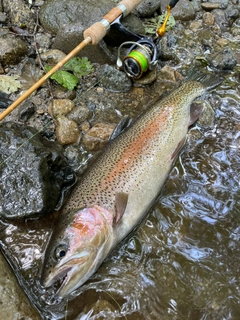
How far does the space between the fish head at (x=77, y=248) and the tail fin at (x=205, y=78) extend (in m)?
2.46

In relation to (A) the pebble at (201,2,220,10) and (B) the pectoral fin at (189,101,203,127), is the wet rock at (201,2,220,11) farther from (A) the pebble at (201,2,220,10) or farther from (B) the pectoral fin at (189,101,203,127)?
(B) the pectoral fin at (189,101,203,127)

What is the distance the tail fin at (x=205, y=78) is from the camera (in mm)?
4508

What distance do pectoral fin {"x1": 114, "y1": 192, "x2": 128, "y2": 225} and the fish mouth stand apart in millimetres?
521

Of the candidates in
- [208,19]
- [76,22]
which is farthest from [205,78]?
[76,22]

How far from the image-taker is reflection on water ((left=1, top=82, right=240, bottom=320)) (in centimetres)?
295

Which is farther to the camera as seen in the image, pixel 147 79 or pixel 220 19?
pixel 220 19

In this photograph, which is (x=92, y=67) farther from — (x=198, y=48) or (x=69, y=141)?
(x=198, y=48)

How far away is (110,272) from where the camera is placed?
3164 millimetres

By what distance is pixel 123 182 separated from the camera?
3422mm

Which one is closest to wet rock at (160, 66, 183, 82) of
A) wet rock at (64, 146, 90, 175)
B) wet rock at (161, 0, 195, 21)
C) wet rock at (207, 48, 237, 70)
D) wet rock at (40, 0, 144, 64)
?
wet rock at (207, 48, 237, 70)

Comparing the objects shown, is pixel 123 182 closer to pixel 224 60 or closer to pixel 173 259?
pixel 173 259

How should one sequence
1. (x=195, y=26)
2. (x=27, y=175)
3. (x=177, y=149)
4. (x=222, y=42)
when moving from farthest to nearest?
1. (x=195, y=26)
2. (x=222, y=42)
3. (x=177, y=149)
4. (x=27, y=175)

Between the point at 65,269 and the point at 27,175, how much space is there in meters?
1.08

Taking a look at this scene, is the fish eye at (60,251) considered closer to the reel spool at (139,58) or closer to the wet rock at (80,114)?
the wet rock at (80,114)
